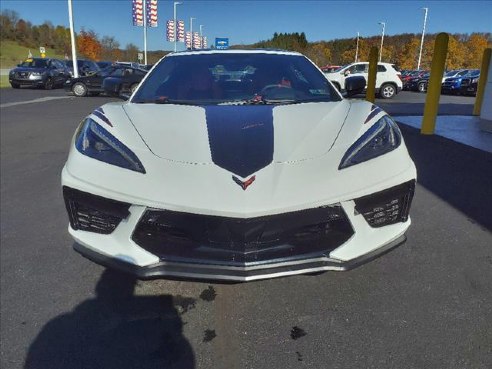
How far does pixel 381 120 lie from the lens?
2396 mm

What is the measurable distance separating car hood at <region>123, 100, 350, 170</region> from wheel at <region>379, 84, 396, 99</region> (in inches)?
711

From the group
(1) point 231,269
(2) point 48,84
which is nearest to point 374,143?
(1) point 231,269

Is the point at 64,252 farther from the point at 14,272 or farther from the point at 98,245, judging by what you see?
the point at 98,245

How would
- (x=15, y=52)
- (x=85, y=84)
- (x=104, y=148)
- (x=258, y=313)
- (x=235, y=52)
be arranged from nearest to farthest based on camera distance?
(x=104, y=148), (x=258, y=313), (x=235, y=52), (x=85, y=84), (x=15, y=52)

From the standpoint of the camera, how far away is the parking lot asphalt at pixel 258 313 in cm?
191

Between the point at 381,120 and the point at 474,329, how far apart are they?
121 cm

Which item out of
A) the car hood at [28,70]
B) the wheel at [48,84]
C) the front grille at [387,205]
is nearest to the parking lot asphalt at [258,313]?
the front grille at [387,205]

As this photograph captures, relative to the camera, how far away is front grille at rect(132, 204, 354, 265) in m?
1.82

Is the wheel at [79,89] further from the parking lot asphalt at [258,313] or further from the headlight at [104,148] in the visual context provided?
the headlight at [104,148]

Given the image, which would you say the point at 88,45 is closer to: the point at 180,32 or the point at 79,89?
the point at 180,32

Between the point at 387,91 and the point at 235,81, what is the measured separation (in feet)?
58.6

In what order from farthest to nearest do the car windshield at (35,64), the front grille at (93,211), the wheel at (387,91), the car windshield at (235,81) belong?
the car windshield at (35,64) → the wheel at (387,91) → the car windshield at (235,81) → the front grille at (93,211)

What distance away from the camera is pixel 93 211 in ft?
6.54

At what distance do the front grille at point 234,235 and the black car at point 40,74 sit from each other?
23.6m
